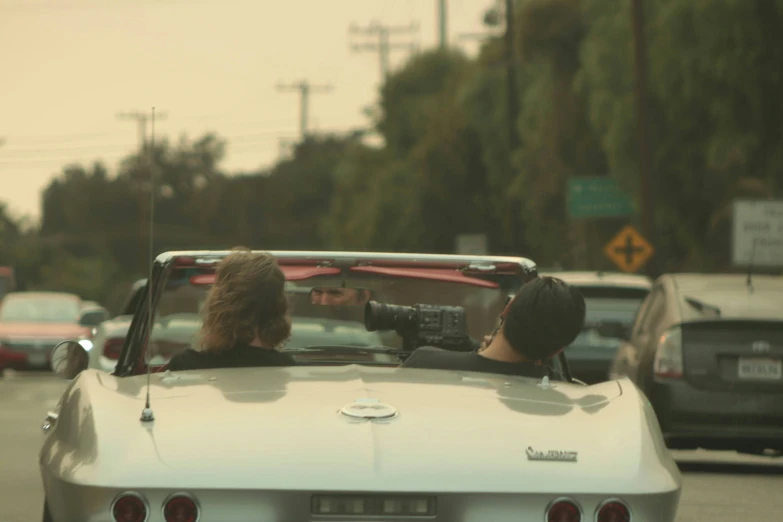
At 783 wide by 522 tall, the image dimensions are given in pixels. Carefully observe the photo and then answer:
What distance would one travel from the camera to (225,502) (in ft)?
13.4

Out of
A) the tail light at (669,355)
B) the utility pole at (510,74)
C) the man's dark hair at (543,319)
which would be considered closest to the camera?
the man's dark hair at (543,319)

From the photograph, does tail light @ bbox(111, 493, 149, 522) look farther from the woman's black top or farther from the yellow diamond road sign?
the yellow diamond road sign

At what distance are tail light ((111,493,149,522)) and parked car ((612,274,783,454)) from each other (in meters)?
8.20

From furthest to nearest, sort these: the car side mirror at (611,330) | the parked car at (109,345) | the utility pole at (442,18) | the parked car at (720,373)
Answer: the utility pole at (442,18) < the parked car at (109,345) < the car side mirror at (611,330) < the parked car at (720,373)

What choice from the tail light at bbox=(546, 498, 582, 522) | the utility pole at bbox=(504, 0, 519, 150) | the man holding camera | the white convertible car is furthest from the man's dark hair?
the utility pole at bbox=(504, 0, 519, 150)

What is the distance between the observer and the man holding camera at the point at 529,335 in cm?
538

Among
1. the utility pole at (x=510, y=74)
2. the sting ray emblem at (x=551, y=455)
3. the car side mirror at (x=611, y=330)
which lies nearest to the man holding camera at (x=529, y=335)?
the sting ray emblem at (x=551, y=455)

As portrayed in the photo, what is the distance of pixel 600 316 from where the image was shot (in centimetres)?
1623

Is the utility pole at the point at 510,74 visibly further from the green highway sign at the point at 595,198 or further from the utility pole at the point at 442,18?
the utility pole at the point at 442,18

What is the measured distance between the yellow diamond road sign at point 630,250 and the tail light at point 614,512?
26427mm

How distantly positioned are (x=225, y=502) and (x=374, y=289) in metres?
2.29

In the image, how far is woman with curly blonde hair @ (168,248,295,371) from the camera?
5.41 meters

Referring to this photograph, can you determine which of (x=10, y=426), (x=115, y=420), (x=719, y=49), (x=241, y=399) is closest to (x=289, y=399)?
(x=241, y=399)

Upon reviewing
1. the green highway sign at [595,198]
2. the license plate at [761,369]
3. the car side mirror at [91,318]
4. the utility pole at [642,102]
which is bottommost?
the license plate at [761,369]
